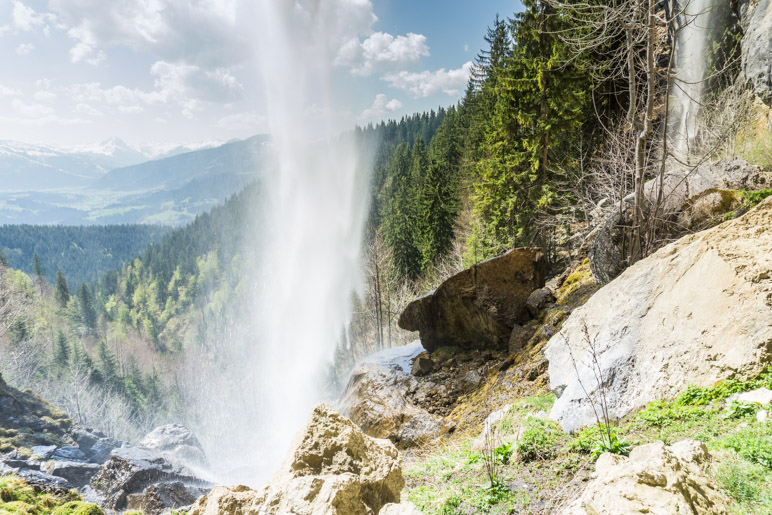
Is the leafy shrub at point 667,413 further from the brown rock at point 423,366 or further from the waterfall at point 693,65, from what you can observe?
the waterfall at point 693,65

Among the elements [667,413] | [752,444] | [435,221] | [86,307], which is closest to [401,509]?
[752,444]

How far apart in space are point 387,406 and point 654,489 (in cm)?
922

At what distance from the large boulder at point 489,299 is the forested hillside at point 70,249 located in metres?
162

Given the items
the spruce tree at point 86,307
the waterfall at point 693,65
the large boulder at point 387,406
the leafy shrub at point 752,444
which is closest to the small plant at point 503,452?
the leafy shrub at point 752,444

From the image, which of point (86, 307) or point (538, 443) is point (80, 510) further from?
point (86, 307)

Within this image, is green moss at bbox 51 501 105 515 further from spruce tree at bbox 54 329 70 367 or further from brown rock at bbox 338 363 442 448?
spruce tree at bbox 54 329 70 367

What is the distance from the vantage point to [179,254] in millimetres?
109625

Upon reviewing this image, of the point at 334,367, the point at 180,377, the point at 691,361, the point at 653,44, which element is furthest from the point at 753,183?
the point at 180,377

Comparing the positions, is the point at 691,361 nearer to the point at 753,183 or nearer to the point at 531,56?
the point at 753,183

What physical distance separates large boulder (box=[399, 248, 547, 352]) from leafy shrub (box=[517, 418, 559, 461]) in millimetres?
6430

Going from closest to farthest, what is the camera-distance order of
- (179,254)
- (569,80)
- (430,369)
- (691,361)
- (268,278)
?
(691,361) → (430,369) → (569,80) → (268,278) → (179,254)

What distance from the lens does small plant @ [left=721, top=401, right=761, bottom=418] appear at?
338cm

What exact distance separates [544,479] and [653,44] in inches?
287

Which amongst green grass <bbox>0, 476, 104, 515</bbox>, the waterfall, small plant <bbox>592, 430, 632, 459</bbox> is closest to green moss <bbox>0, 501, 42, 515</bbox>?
green grass <bbox>0, 476, 104, 515</bbox>
